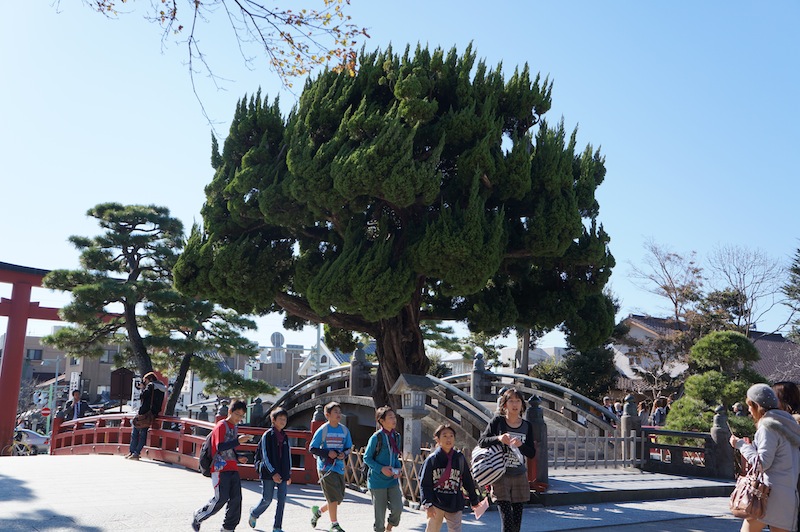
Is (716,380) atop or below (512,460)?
atop

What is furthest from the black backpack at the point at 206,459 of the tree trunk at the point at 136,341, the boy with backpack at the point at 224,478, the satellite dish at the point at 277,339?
the satellite dish at the point at 277,339

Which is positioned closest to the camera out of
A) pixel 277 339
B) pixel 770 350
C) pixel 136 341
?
pixel 136 341

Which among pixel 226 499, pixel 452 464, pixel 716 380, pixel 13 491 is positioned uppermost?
pixel 716 380

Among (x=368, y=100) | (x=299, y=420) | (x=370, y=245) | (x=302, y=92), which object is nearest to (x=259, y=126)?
(x=302, y=92)

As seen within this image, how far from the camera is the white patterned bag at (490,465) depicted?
6.00 meters

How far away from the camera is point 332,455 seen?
785cm

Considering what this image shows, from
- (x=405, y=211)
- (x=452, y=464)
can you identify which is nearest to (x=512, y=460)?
(x=452, y=464)

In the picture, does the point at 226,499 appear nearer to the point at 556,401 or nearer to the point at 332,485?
the point at 332,485

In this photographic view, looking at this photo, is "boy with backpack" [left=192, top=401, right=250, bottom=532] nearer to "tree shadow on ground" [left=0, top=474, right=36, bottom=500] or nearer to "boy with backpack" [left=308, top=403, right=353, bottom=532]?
"boy with backpack" [left=308, top=403, right=353, bottom=532]

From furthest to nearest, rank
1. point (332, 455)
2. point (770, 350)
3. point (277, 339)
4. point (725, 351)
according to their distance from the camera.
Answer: point (770, 350) → point (277, 339) → point (725, 351) → point (332, 455)

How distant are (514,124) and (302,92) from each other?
16.3 feet

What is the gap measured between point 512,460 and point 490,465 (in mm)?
223

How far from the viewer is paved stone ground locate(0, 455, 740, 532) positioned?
820 cm

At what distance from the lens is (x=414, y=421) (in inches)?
453
